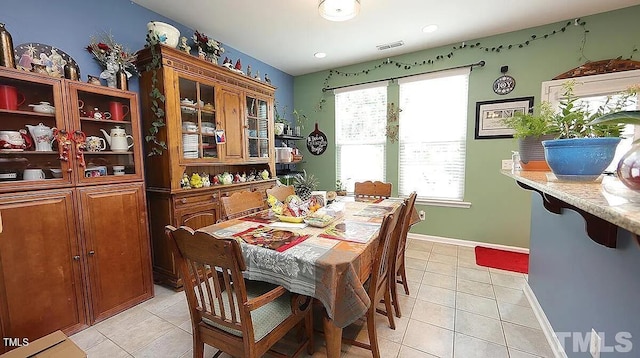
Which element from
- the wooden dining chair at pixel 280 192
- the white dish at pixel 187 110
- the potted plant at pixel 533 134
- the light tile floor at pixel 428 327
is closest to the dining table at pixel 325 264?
the light tile floor at pixel 428 327

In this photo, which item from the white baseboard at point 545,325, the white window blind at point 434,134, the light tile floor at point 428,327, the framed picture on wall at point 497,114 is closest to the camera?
the white baseboard at point 545,325

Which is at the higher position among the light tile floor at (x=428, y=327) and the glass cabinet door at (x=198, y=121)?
the glass cabinet door at (x=198, y=121)

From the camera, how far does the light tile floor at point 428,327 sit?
1.66 metres

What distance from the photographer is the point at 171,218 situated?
7.78 ft

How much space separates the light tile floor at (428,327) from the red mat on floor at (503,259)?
236mm

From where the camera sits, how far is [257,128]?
3.38 meters

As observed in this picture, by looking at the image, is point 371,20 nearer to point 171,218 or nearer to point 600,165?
point 600,165

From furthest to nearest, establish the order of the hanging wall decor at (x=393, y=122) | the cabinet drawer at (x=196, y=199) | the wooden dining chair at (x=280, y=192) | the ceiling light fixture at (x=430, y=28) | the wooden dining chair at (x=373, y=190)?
the hanging wall decor at (x=393, y=122) → the ceiling light fixture at (x=430, y=28) → the wooden dining chair at (x=373, y=190) → the wooden dining chair at (x=280, y=192) → the cabinet drawer at (x=196, y=199)

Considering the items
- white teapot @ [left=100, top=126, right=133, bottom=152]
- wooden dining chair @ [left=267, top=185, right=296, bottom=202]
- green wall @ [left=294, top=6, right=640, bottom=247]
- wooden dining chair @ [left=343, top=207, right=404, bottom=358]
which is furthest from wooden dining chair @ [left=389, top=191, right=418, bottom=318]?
white teapot @ [left=100, top=126, right=133, bottom=152]

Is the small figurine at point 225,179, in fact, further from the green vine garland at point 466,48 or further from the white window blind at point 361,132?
the green vine garland at point 466,48

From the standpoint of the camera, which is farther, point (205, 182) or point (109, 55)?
point (205, 182)

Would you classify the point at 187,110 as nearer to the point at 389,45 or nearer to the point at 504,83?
the point at 389,45

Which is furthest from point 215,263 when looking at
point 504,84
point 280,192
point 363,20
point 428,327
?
point 504,84

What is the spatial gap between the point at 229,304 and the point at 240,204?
1.07 m
